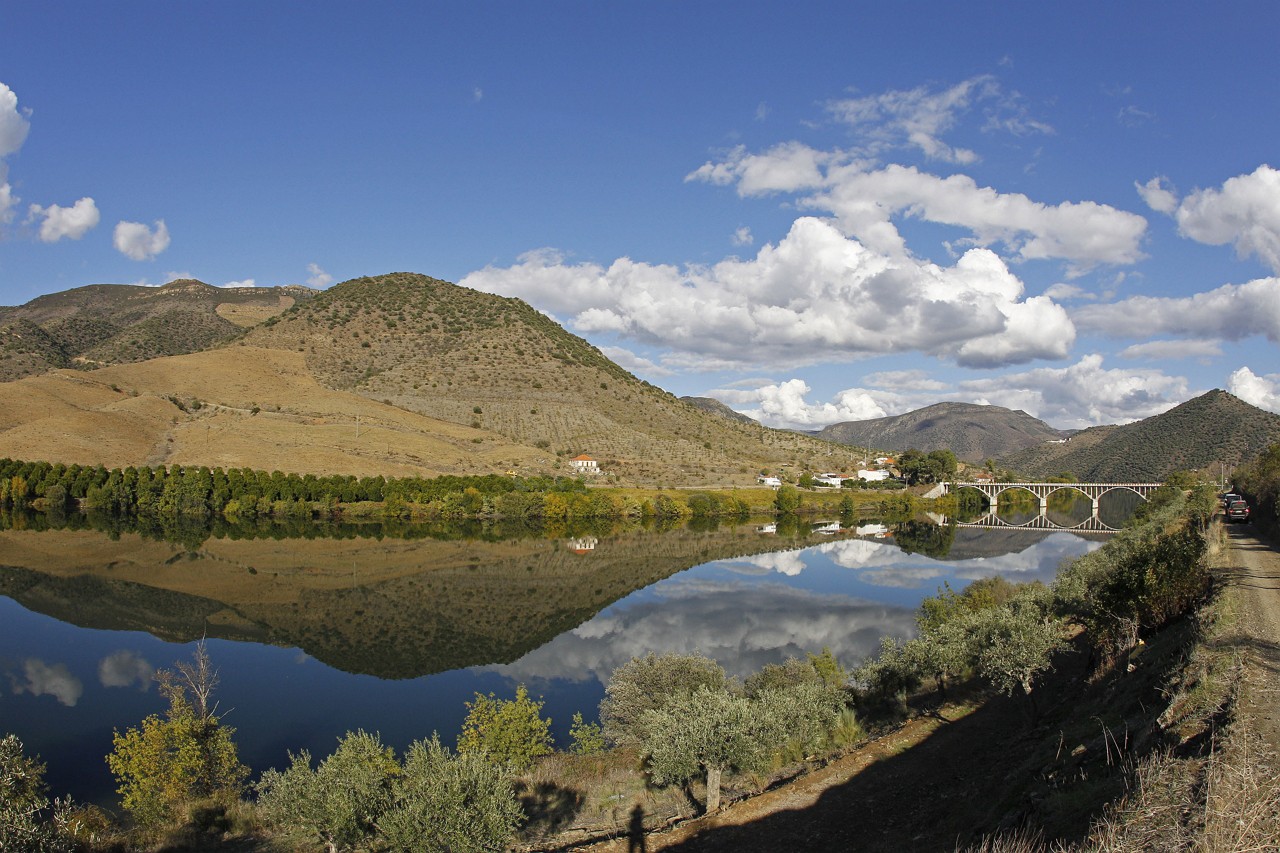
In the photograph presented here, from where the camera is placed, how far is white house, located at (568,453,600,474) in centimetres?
10288

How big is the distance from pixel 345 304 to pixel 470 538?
90.8m

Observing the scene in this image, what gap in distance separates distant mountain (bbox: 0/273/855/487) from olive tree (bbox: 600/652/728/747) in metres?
73.6

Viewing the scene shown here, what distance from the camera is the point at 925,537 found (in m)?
81.1

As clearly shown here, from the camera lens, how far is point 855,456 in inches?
6727

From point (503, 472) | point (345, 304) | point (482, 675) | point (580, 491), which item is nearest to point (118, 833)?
point (482, 675)

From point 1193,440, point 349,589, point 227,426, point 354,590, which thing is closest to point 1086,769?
point 354,590

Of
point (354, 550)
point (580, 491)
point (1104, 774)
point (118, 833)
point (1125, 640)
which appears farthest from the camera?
point (580, 491)

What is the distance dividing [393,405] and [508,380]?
20.3m

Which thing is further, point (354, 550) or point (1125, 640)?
point (354, 550)

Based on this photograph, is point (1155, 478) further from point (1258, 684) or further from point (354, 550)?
point (1258, 684)

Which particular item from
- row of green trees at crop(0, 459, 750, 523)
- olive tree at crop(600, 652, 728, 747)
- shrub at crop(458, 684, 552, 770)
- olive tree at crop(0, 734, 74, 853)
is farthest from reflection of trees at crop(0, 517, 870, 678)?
olive tree at crop(0, 734, 74, 853)

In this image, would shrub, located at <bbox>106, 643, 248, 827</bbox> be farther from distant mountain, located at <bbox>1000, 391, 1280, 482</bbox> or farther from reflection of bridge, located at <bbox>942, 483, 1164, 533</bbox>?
distant mountain, located at <bbox>1000, 391, 1280, 482</bbox>

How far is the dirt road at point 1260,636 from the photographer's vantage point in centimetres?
888

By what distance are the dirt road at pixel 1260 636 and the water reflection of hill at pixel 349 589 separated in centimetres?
2628
